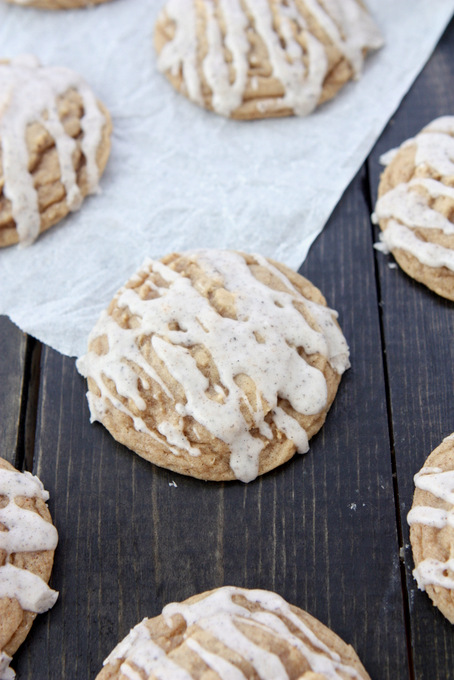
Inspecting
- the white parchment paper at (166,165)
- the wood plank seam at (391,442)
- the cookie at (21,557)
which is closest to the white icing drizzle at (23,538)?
the cookie at (21,557)

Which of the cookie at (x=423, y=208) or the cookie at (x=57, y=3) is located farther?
the cookie at (x=57, y=3)

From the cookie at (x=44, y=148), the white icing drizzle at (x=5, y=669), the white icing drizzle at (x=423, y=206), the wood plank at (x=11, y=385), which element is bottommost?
the white icing drizzle at (x=5, y=669)

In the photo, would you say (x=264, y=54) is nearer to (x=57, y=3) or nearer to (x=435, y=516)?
(x=57, y=3)

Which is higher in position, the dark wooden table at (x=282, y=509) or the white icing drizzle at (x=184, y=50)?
the white icing drizzle at (x=184, y=50)

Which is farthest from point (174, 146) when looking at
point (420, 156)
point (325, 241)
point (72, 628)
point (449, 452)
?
point (72, 628)

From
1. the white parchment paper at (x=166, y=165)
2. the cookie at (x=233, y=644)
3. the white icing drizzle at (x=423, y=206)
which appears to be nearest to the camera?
the cookie at (x=233, y=644)

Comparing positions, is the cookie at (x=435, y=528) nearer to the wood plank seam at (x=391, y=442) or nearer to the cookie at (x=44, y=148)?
the wood plank seam at (x=391, y=442)

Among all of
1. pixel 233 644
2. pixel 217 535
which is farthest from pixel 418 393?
pixel 233 644
